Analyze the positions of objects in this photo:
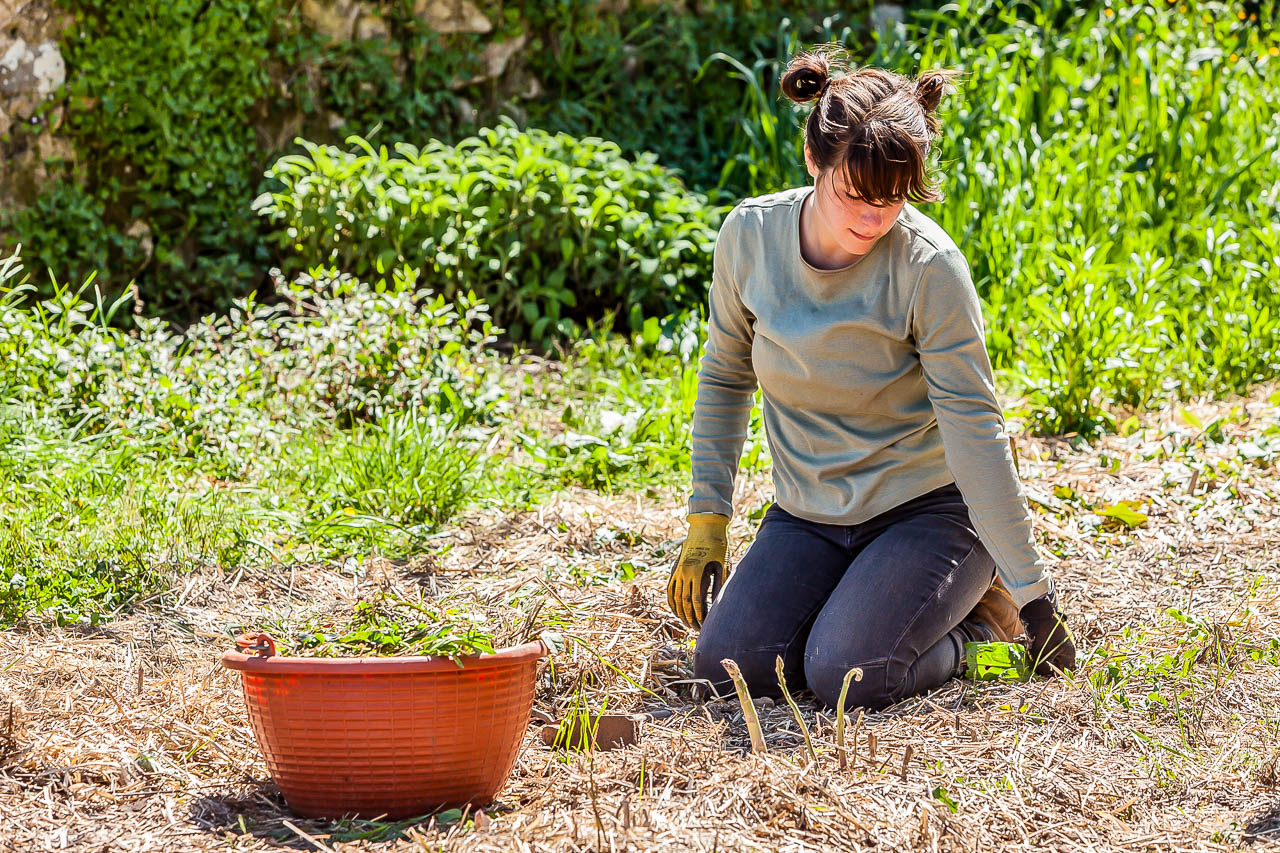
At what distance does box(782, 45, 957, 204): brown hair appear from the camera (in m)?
2.12

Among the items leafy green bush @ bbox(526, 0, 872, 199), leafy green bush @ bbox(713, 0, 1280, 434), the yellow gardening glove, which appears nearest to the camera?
the yellow gardening glove

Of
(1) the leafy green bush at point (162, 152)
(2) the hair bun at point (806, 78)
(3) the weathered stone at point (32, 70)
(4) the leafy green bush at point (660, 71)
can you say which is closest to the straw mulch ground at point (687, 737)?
(2) the hair bun at point (806, 78)

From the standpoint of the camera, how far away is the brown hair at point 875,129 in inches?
83.6

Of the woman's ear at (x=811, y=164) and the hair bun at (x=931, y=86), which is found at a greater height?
the hair bun at (x=931, y=86)

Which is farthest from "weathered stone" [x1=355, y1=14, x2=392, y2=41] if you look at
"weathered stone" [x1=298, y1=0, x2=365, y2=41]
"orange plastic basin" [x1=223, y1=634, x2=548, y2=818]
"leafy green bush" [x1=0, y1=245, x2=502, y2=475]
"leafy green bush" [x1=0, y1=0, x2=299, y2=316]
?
"orange plastic basin" [x1=223, y1=634, x2=548, y2=818]

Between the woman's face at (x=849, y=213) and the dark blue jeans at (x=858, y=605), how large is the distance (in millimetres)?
556

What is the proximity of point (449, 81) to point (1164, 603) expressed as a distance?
3.89m

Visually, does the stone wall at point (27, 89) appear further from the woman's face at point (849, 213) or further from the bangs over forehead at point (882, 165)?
the bangs over forehead at point (882, 165)

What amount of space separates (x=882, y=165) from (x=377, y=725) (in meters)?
1.20

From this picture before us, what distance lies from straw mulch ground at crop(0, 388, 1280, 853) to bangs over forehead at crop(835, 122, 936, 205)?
917 mm

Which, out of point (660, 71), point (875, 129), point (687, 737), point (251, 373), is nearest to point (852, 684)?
point (687, 737)

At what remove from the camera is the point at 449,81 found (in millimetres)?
5582

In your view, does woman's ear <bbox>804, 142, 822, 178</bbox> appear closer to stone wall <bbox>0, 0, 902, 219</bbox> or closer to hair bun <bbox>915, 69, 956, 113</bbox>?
hair bun <bbox>915, 69, 956, 113</bbox>

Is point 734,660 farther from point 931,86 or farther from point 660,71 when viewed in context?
point 660,71
